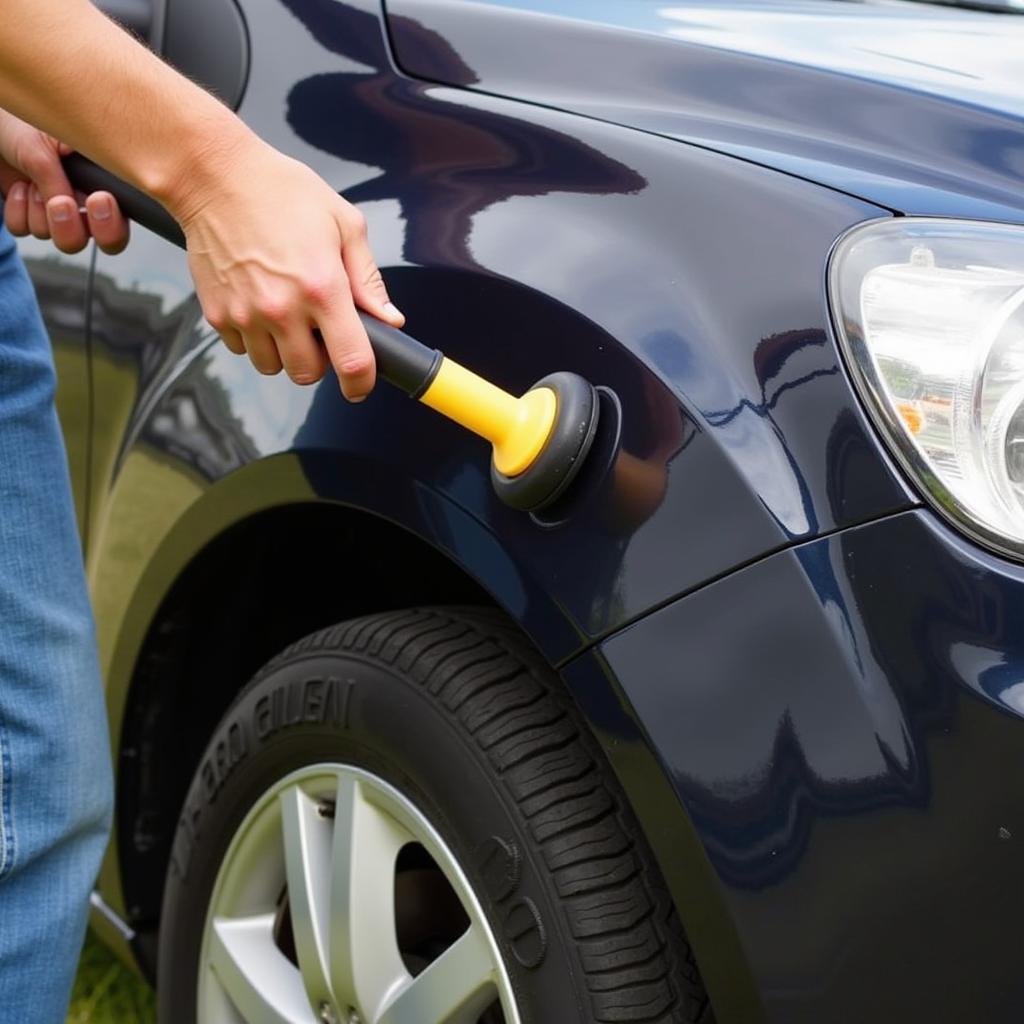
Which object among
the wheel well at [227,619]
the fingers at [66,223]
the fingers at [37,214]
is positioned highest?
the fingers at [37,214]

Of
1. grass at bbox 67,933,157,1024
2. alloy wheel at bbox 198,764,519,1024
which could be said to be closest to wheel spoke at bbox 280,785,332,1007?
alloy wheel at bbox 198,764,519,1024

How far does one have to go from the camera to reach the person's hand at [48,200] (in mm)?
1525

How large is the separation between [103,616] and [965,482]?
44.0 inches

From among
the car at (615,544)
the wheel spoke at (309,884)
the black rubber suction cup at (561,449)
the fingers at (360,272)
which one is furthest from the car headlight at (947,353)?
the wheel spoke at (309,884)

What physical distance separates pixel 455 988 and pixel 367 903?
0.13 m

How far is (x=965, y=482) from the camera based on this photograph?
1131 mm

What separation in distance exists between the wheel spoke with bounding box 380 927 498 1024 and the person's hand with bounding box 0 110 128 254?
74cm

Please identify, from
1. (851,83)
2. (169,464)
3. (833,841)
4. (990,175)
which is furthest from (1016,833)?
(169,464)

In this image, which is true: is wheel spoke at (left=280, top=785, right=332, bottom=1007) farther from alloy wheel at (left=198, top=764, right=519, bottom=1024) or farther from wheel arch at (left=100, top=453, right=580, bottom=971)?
wheel arch at (left=100, top=453, right=580, bottom=971)

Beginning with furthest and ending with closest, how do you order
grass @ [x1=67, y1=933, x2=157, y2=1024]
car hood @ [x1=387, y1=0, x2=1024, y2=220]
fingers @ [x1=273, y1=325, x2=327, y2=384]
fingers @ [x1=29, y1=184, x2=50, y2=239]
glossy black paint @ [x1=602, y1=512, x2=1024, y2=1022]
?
grass @ [x1=67, y1=933, x2=157, y2=1024], fingers @ [x1=29, y1=184, x2=50, y2=239], car hood @ [x1=387, y1=0, x2=1024, y2=220], fingers @ [x1=273, y1=325, x2=327, y2=384], glossy black paint @ [x1=602, y1=512, x2=1024, y2=1022]

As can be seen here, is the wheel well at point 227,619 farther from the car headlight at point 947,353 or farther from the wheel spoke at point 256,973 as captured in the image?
the car headlight at point 947,353

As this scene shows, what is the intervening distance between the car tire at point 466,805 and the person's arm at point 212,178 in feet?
1.04

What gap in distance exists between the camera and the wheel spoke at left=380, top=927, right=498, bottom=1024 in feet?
4.42

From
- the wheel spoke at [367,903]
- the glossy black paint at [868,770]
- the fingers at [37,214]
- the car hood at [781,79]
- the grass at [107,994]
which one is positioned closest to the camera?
the glossy black paint at [868,770]
